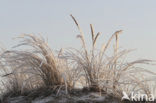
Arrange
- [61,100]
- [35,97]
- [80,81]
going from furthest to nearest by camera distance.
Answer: [80,81] → [35,97] → [61,100]

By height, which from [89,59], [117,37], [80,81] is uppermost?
[117,37]

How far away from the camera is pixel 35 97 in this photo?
12.3ft

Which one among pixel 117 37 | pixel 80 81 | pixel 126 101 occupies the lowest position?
pixel 126 101

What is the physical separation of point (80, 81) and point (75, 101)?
613 mm

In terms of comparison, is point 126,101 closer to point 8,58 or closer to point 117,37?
point 117,37

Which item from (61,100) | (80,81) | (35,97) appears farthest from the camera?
(80,81)

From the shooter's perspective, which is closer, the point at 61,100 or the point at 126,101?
the point at 61,100

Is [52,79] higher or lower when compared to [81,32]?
lower

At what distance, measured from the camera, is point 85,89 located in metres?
3.79

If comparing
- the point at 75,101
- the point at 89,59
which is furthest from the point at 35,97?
the point at 89,59

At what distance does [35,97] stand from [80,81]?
0.70 meters

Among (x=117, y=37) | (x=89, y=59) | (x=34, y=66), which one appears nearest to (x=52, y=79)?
(x=34, y=66)

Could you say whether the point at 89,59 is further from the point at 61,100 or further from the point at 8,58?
the point at 8,58

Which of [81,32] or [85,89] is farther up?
[81,32]
